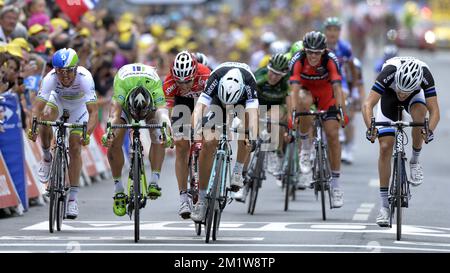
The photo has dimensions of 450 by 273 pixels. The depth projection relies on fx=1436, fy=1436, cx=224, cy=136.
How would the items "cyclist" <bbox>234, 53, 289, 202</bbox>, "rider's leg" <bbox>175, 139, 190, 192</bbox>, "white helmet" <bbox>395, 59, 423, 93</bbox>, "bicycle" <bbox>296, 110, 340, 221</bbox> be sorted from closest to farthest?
"white helmet" <bbox>395, 59, 423, 93</bbox>
"rider's leg" <bbox>175, 139, 190, 192</bbox>
"bicycle" <bbox>296, 110, 340, 221</bbox>
"cyclist" <bbox>234, 53, 289, 202</bbox>

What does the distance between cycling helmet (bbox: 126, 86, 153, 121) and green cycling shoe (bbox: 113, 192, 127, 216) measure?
79 centimetres

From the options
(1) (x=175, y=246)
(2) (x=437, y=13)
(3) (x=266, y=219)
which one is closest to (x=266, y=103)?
(3) (x=266, y=219)

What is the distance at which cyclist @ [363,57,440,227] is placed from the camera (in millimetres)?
14219

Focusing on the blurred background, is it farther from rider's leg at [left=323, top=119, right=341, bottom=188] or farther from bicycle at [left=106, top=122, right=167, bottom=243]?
bicycle at [left=106, top=122, right=167, bottom=243]

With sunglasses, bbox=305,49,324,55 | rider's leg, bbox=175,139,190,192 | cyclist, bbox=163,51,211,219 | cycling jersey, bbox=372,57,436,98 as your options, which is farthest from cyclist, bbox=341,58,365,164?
cycling jersey, bbox=372,57,436,98

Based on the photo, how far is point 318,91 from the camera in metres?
17.9

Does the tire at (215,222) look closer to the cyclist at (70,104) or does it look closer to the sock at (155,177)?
the sock at (155,177)

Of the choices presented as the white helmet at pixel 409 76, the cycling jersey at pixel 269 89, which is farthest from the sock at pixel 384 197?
the cycling jersey at pixel 269 89

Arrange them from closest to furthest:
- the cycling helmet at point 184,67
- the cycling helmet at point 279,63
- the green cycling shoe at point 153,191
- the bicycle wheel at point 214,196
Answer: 1. the bicycle wheel at point 214,196
2. the green cycling shoe at point 153,191
3. the cycling helmet at point 184,67
4. the cycling helmet at point 279,63

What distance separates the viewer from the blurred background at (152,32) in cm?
1961

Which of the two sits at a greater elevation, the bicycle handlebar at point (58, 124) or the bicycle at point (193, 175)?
the bicycle handlebar at point (58, 124)

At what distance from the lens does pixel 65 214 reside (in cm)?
1524

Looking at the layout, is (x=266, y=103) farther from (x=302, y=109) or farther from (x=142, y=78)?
(x=142, y=78)
